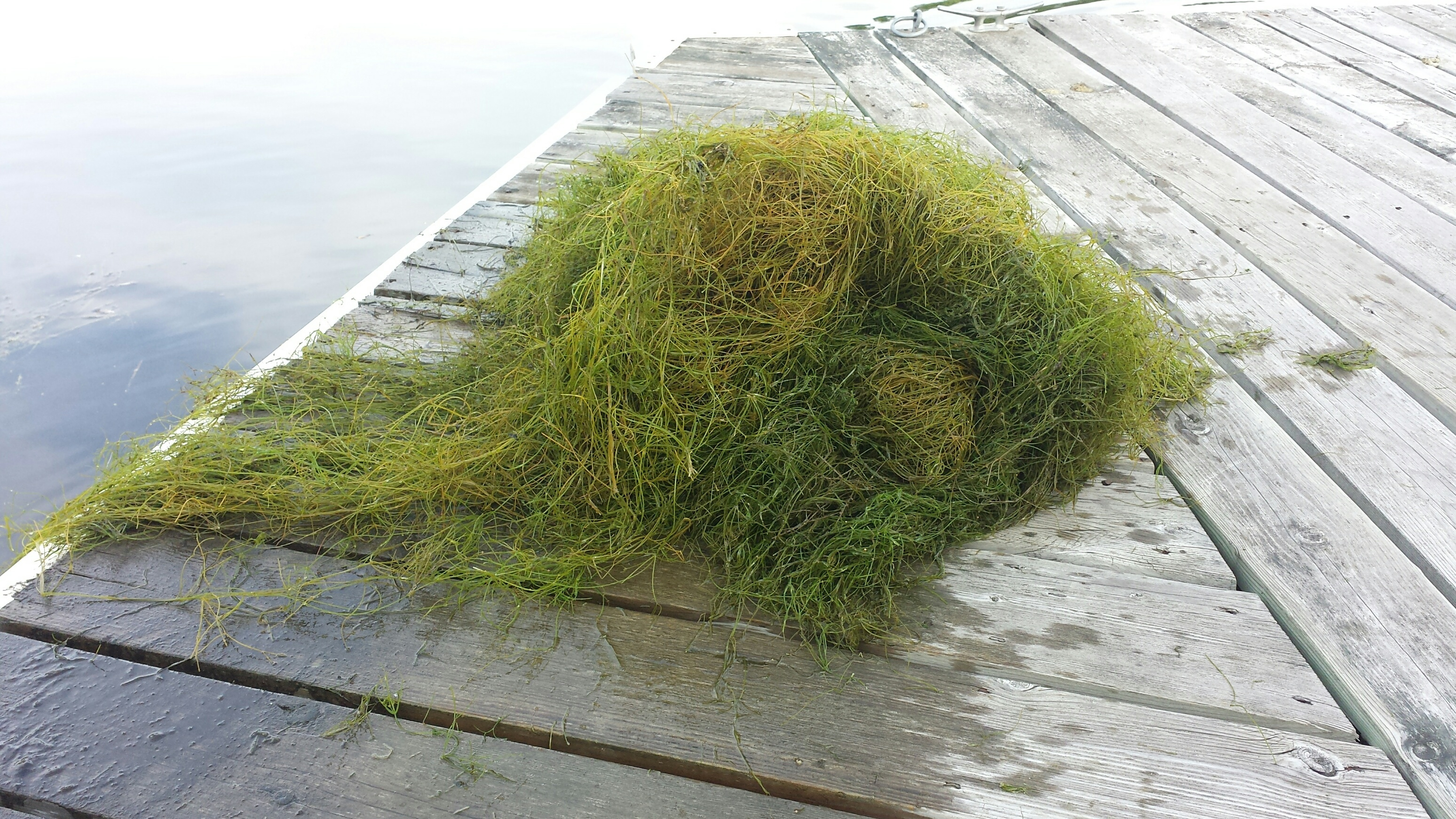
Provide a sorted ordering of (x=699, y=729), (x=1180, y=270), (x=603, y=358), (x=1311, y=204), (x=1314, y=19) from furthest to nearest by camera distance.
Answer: (x=1314, y=19) → (x=1311, y=204) → (x=1180, y=270) → (x=603, y=358) → (x=699, y=729)

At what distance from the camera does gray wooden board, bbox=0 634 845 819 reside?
134 cm

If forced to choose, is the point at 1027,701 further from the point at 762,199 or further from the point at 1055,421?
the point at 762,199

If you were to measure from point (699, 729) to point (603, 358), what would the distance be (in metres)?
0.71

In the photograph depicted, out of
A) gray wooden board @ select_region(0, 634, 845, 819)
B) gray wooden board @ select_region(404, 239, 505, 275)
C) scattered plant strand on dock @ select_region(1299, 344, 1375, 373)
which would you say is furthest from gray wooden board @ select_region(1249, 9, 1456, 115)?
gray wooden board @ select_region(0, 634, 845, 819)

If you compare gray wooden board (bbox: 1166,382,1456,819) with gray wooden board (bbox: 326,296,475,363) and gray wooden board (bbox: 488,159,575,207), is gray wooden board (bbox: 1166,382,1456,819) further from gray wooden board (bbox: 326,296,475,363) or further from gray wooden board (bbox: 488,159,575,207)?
gray wooden board (bbox: 488,159,575,207)

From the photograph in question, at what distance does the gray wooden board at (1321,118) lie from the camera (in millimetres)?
3266

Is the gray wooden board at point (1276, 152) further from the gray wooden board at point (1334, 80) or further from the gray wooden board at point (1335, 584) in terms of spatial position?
the gray wooden board at point (1335, 584)

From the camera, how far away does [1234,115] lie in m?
3.89

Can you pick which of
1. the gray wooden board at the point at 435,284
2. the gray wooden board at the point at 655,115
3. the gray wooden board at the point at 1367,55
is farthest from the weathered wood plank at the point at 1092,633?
the gray wooden board at the point at 1367,55

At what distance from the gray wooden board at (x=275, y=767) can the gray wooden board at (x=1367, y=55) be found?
4554 mm

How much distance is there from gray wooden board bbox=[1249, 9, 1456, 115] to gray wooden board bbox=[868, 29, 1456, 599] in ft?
4.25

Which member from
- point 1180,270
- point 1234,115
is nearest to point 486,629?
point 1180,270

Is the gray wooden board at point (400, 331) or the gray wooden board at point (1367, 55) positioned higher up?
the gray wooden board at point (1367, 55)

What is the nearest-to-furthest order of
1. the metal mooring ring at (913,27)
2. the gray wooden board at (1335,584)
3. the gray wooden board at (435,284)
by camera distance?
the gray wooden board at (1335,584) → the gray wooden board at (435,284) → the metal mooring ring at (913,27)
